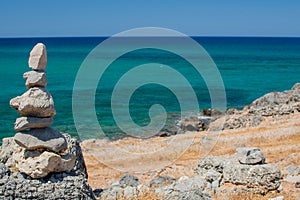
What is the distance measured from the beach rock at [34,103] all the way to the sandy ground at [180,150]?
6.80m

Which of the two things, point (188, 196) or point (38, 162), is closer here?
point (38, 162)

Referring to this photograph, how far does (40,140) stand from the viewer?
362 inches

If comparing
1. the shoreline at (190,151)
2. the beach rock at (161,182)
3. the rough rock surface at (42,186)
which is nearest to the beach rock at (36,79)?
the rough rock surface at (42,186)

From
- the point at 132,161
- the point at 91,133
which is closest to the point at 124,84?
the point at 91,133

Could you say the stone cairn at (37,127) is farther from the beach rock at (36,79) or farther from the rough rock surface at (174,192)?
the rough rock surface at (174,192)

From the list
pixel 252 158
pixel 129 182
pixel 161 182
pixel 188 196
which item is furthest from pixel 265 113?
pixel 188 196

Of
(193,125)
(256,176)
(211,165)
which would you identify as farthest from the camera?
(193,125)

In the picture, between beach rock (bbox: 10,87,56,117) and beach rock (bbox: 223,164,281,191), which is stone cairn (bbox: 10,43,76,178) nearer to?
beach rock (bbox: 10,87,56,117)

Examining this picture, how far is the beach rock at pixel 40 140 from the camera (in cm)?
916

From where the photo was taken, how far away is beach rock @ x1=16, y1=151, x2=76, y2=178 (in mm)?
9102

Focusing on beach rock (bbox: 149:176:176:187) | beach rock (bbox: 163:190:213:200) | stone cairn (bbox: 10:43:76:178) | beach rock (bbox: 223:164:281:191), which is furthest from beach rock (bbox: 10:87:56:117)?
beach rock (bbox: 223:164:281:191)

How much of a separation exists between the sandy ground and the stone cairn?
6.40 meters

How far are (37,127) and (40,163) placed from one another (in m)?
0.75

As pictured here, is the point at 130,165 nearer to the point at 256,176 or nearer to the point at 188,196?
the point at 256,176
